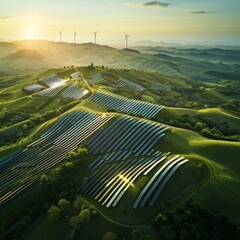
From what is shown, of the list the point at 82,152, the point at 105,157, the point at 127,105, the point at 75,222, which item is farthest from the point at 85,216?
the point at 127,105

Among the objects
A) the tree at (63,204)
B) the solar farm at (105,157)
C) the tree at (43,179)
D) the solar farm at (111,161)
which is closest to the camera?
the solar farm at (111,161)

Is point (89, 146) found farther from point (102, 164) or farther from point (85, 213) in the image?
Result: point (85, 213)

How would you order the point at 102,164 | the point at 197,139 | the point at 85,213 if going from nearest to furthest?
the point at 85,213, the point at 102,164, the point at 197,139

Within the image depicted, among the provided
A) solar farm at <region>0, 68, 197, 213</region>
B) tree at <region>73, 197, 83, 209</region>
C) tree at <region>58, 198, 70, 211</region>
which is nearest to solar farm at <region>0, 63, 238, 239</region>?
solar farm at <region>0, 68, 197, 213</region>

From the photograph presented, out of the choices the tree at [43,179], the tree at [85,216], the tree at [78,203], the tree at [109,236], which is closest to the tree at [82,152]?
the tree at [43,179]

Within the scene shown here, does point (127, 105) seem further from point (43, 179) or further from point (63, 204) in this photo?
point (63, 204)

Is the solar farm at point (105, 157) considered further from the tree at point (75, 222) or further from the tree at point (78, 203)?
the tree at point (75, 222)

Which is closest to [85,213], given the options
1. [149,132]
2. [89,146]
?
[89,146]

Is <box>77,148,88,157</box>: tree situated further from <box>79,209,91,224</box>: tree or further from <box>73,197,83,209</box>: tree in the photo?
<box>79,209,91,224</box>: tree
